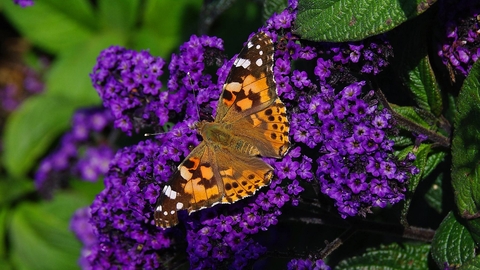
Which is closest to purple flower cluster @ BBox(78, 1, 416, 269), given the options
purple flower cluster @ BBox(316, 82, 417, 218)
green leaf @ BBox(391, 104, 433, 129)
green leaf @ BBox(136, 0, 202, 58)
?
purple flower cluster @ BBox(316, 82, 417, 218)

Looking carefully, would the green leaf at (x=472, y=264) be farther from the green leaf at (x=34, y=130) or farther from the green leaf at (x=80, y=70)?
the green leaf at (x=34, y=130)

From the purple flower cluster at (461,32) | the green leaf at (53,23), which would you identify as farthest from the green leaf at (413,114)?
the green leaf at (53,23)

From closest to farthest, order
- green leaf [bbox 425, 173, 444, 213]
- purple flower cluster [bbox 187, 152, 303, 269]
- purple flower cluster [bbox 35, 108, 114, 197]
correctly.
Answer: purple flower cluster [bbox 187, 152, 303, 269], green leaf [bbox 425, 173, 444, 213], purple flower cluster [bbox 35, 108, 114, 197]

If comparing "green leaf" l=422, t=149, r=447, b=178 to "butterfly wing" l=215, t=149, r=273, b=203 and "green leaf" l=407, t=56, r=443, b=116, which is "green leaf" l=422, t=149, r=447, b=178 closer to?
"green leaf" l=407, t=56, r=443, b=116

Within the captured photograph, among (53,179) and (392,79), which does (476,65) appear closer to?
(392,79)

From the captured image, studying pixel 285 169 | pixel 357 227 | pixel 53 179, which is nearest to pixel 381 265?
pixel 357 227

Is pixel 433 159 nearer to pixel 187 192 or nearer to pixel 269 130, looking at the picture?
pixel 269 130
